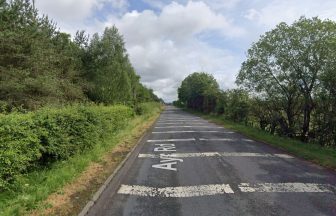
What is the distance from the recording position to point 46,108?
10188mm

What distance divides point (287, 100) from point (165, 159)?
1566cm

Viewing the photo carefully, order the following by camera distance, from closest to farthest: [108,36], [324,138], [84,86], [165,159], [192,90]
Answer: [165,159] → [324,138] → [84,86] → [108,36] → [192,90]

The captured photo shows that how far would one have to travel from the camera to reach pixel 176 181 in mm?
8828

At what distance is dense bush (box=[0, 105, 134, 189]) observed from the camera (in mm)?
6762

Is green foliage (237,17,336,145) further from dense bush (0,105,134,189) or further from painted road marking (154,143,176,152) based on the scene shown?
dense bush (0,105,134,189)

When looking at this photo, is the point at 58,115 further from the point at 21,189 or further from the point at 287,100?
the point at 287,100

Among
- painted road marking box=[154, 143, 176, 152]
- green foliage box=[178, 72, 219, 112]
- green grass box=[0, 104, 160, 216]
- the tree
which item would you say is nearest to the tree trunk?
painted road marking box=[154, 143, 176, 152]

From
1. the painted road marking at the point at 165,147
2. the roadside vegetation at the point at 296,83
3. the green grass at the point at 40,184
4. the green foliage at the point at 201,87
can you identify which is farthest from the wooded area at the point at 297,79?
the green foliage at the point at 201,87

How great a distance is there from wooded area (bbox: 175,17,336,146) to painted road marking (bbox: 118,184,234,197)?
39.6ft

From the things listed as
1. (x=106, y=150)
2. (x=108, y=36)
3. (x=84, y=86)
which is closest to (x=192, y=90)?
(x=108, y=36)

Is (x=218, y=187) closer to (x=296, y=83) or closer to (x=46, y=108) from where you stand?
(x=46, y=108)

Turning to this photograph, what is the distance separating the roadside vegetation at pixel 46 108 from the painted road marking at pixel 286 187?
453 centimetres

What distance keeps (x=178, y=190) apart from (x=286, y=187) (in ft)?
8.58

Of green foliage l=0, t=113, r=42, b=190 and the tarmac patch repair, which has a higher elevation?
green foliage l=0, t=113, r=42, b=190
